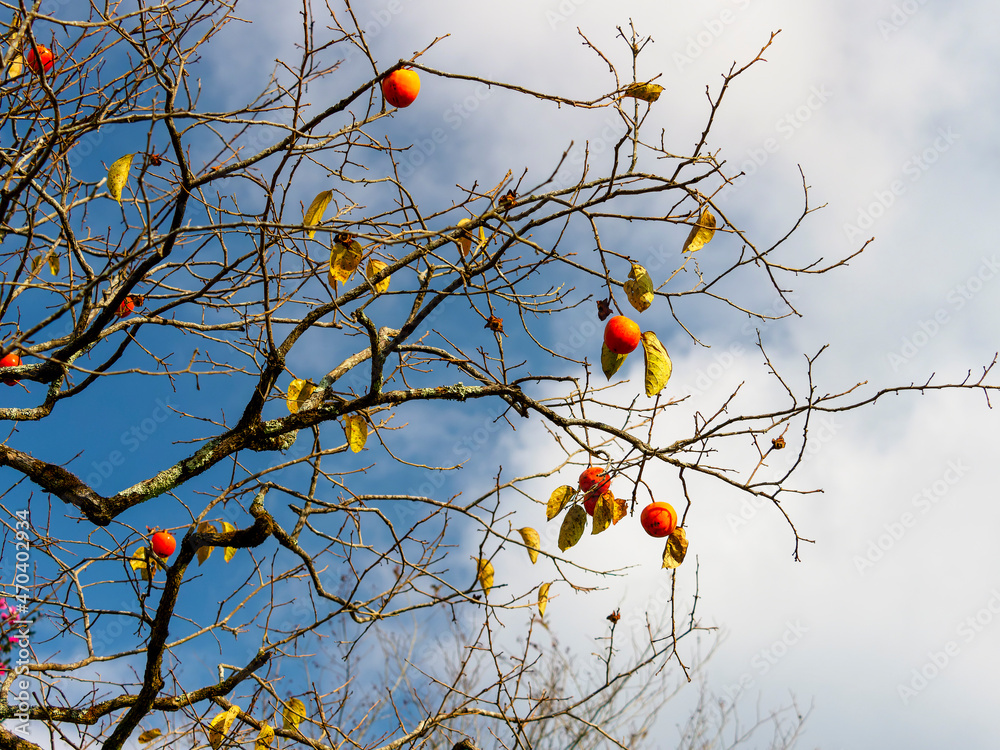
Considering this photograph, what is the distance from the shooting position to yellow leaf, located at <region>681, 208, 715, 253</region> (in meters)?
2.10

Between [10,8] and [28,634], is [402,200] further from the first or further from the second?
[28,634]

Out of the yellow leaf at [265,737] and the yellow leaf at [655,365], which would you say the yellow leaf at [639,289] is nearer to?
the yellow leaf at [655,365]

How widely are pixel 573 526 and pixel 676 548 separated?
12.7 inches

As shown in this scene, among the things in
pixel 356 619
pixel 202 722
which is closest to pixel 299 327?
pixel 356 619

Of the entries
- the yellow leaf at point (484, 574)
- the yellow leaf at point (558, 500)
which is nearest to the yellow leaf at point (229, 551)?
the yellow leaf at point (484, 574)

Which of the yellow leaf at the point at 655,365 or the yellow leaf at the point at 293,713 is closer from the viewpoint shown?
the yellow leaf at the point at 655,365

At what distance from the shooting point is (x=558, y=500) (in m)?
2.31

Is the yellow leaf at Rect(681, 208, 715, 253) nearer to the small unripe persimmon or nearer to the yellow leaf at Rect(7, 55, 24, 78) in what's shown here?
the small unripe persimmon

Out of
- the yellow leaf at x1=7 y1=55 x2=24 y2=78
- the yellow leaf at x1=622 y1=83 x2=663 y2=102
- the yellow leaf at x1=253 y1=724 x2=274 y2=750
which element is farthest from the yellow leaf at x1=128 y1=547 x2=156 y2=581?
the yellow leaf at x1=622 y1=83 x2=663 y2=102

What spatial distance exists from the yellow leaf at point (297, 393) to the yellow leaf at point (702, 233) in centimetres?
137

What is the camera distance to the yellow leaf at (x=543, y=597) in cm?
258

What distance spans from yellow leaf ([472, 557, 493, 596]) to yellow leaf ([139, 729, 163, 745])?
128 cm

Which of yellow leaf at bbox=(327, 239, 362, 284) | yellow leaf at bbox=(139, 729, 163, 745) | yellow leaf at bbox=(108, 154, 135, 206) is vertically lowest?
yellow leaf at bbox=(139, 729, 163, 745)

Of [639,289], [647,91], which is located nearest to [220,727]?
[639,289]
